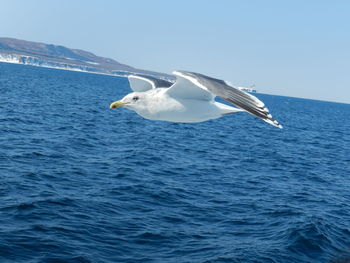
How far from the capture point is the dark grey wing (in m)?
7.22

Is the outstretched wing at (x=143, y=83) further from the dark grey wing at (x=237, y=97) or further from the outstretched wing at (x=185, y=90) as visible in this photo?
the dark grey wing at (x=237, y=97)

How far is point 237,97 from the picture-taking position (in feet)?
27.0

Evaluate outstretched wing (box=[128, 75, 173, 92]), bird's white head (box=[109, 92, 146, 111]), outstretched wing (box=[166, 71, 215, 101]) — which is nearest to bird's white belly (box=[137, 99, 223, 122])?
outstretched wing (box=[166, 71, 215, 101])

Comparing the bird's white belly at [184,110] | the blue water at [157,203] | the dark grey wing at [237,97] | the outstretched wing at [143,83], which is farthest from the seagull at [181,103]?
the blue water at [157,203]

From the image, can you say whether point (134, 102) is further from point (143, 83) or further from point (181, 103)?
point (143, 83)

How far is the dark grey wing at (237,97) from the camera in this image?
284 inches

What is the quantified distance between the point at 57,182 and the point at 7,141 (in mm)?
9661

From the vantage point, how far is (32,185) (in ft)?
63.0

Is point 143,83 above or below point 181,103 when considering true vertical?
above

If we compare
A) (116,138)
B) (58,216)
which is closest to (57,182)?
(58,216)

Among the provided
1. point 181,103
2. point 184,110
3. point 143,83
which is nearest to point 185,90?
point 181,103

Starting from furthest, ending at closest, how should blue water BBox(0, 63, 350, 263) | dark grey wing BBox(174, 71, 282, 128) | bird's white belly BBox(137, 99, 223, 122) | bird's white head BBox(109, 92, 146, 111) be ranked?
blue water BBox(0, 63, 350, 263), bird's white head BBox(109, 92, 146, 111), bird's white belly BBox(137, 99, 223, 122), dark grey wing BBox(174, 71, 282, 128)

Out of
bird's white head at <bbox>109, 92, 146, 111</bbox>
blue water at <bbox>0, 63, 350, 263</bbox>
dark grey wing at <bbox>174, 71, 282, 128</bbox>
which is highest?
dark grey wing at <bbox>174, 71, 282, 128</bbox>

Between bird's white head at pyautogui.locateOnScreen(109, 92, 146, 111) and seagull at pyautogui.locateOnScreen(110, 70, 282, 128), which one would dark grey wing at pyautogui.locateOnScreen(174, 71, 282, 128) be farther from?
bird's white head at pyautogui.locateOnScreen(109, 92, 146, 111)
